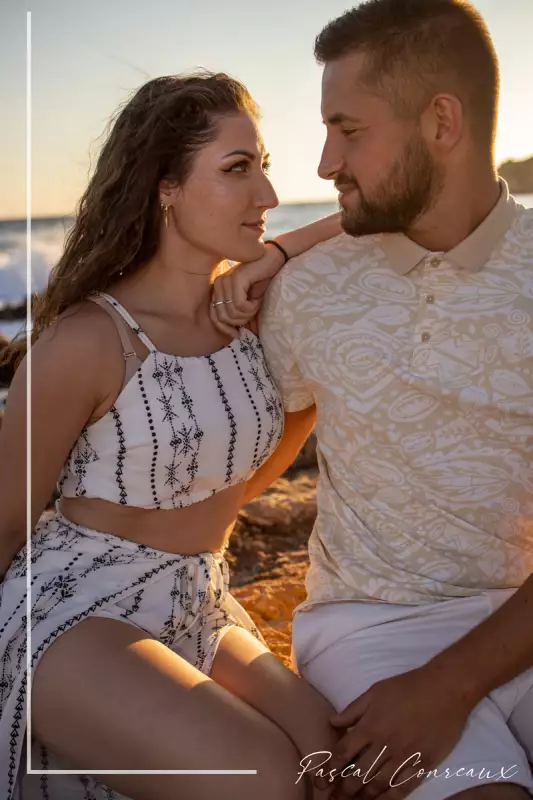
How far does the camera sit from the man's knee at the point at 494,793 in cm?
214

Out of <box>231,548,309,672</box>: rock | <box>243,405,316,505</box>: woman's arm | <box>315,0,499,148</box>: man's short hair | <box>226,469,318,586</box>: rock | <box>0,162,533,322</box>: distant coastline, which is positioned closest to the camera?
<box>315,0,499,148</box>: man's short hair

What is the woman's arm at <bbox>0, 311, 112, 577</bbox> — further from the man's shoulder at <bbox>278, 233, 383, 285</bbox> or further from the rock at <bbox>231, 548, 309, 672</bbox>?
the rock at <bbox>231, 548, 309, 672</bbox>

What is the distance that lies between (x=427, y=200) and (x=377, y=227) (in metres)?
0.19

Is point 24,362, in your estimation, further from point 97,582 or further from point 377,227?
point 377,227

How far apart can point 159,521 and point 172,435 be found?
291 mm

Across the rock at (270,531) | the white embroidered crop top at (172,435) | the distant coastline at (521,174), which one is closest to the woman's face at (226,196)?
the white embroidered crop top at (172,435)

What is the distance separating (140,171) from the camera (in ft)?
9.25

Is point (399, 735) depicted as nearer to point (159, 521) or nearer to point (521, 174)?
point (159, 521)

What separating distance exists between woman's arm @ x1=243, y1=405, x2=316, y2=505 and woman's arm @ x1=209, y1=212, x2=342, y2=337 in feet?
1.44

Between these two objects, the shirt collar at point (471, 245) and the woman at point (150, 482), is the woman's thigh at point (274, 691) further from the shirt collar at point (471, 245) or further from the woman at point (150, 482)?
the shirt collar at point (471, 245)

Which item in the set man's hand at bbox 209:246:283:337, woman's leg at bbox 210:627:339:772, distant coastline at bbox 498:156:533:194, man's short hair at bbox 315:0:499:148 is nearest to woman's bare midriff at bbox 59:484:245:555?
woman's leg at bbox 210:627:339:772

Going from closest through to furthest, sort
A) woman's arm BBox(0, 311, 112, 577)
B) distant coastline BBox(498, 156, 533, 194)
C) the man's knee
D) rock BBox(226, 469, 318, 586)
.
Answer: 1. the man's knee
2. woman's arm BBox(0, 311, 112, 577)
3. rock BBox(226, 469, 318, 586)
4. distant coastline BBox(498, 156, 533, 194)

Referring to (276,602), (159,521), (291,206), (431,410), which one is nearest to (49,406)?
(159,521)

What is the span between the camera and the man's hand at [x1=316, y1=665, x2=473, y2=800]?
223 cm
